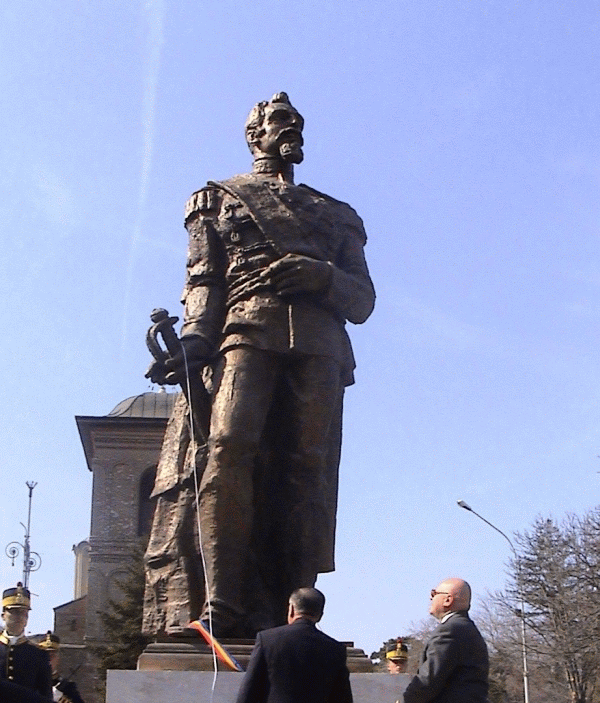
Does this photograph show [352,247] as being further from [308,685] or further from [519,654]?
[519,654]

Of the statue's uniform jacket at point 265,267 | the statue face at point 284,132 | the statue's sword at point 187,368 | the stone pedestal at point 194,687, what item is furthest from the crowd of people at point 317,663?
the statue face at point 284,132

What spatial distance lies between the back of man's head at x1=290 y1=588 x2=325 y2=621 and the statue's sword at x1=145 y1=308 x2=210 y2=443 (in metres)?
2.53

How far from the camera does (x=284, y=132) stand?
810 cm

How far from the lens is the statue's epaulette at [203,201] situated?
8.02m

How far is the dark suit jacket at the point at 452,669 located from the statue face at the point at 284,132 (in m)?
3.68

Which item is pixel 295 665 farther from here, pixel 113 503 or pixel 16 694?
pixel 113 503

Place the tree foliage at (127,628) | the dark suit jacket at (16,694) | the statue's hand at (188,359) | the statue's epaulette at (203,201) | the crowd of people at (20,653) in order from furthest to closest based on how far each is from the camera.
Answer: the tree foliage at (127,628), the statue's epaulette at (203,201), the statue's hand at (188,359), the crowd of people at (20,653), the dark suit jacket at (16,694)

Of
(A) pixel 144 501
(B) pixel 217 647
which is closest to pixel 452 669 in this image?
(B) pixel 217 647

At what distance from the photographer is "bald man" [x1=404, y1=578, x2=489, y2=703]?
527cm

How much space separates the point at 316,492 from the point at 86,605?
44.7 meters

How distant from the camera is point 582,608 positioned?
124 feet

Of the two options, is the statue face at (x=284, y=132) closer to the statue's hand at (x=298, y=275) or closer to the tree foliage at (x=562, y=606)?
the statue's hand at (x=298, y=275)

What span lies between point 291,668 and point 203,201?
382 centimetres

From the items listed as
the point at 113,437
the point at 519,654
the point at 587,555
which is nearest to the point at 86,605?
the point at 113,437
